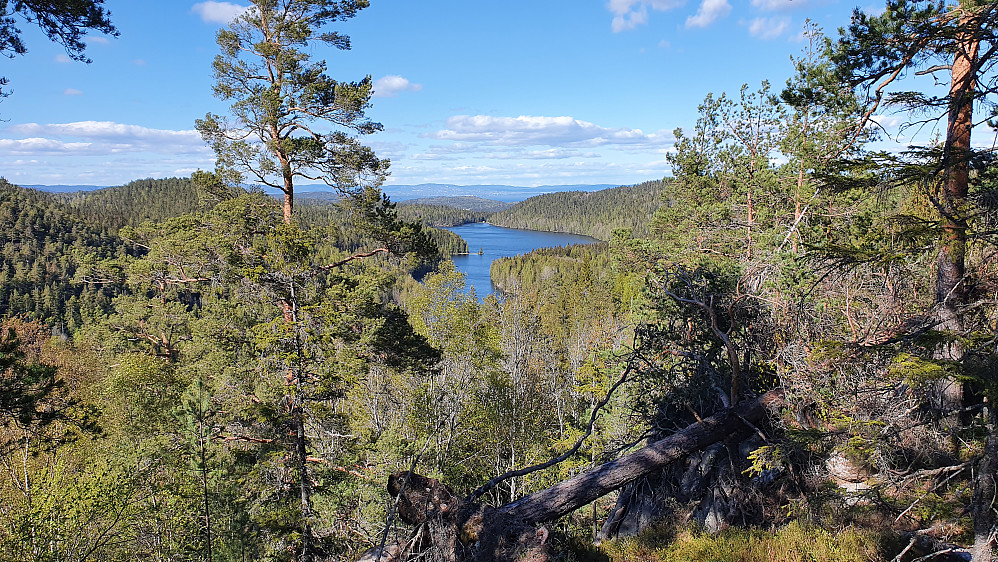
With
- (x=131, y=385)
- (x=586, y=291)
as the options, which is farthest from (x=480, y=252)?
(x=131, y=385)

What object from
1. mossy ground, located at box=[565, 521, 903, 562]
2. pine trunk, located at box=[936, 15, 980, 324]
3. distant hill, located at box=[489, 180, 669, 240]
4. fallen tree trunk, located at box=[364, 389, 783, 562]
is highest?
distant hill, located at box=[489, 180, 669, 240]

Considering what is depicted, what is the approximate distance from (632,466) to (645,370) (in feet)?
6.33

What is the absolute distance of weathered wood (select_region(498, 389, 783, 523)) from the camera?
516 cm

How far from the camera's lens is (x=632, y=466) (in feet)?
19.0

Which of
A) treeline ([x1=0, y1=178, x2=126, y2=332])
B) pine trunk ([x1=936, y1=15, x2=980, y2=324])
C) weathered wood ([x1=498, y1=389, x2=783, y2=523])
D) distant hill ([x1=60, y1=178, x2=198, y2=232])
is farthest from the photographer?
distant hill ([x1=60, y1=178, x2=198, y2=232])

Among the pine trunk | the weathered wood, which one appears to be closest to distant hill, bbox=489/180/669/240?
the weathered wood

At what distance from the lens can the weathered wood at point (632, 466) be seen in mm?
5156

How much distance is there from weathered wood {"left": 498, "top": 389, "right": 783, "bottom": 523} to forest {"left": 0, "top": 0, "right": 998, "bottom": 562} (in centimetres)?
3

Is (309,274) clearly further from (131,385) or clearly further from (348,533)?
(131,385)

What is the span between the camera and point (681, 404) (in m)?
7.25

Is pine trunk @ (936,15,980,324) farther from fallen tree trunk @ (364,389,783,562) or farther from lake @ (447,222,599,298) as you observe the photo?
lake @ (447,222,599,298)

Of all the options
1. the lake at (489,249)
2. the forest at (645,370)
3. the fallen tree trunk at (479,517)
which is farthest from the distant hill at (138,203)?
the fallen tree trunk at (479,517)

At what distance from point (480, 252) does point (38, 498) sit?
124898mm

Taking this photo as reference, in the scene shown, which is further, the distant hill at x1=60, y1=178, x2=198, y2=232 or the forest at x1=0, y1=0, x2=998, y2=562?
→ the distant hill at x1=60, y1=178, x2=198, y2=232
